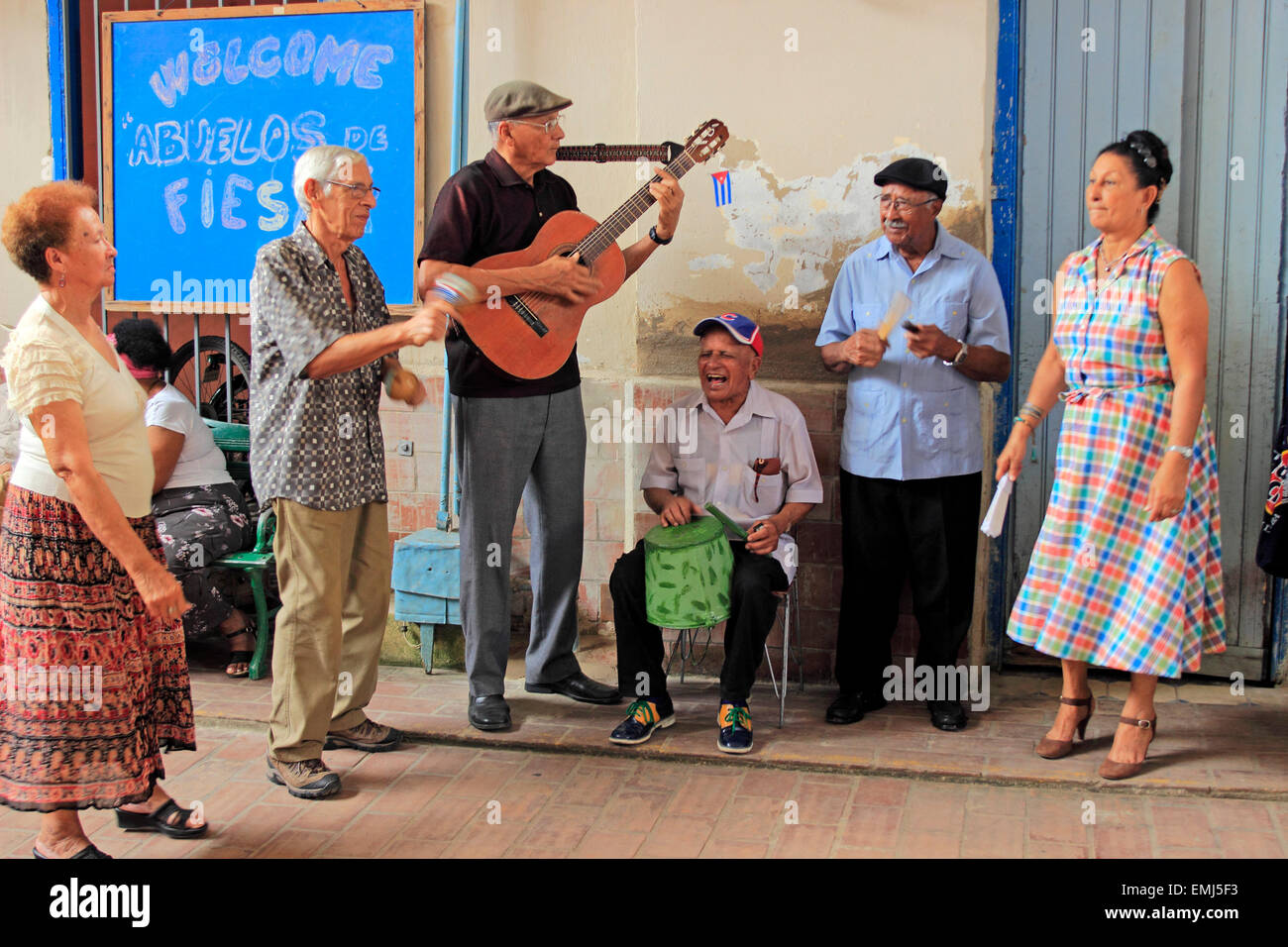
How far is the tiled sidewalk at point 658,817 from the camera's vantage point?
12.3ft

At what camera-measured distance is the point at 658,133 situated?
505 centimetres

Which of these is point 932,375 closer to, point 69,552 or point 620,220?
point 620,220

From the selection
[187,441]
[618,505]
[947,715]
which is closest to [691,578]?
[947,715]

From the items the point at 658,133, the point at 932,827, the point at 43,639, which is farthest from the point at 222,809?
the point at 658,133

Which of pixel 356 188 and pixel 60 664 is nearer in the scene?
pixel 60 664

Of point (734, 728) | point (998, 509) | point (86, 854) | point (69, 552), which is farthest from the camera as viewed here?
point (734, 728)

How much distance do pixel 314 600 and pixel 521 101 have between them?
6.06 feet

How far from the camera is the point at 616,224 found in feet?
15.2

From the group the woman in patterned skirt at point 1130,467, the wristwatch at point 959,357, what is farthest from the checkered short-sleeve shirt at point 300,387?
the woman in patterned skirt at point 1130,467

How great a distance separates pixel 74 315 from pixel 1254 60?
417 centimetres

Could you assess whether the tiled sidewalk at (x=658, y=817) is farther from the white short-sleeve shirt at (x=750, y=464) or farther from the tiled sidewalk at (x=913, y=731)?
the white short-sleeve shirt at (x=750, y=464)

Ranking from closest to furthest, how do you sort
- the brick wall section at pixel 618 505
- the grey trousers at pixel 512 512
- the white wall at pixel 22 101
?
the grey trousers at pixel 512 512
the brick wall section at pixel 618 505
the white wall at pixel 22 101

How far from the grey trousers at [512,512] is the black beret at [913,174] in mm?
1375

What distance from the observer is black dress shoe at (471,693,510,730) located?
465 centimetres
